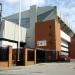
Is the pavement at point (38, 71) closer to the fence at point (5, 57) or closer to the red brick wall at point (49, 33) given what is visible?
the fence at point (5, 57)

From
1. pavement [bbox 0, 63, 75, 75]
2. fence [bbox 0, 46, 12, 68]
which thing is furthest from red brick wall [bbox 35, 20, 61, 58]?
pavement [bbox 0, 63, 75, 75]

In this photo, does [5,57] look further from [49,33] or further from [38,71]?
[49,33]

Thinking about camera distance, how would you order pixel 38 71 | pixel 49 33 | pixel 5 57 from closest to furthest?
1. pixel 38 71
2. pixel 5 57
3. pixel 49 33

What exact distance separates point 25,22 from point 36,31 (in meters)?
10.6

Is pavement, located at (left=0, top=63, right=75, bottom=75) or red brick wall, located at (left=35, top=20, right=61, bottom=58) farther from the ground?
red brick wall, located at (left=35, top=20, right=61, bottom=58)

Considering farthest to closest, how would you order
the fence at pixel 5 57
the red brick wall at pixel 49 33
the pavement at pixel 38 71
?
1. the red brick wall at pixel 49 33
2. the fence at pixel 5 57
3. the pavement at pixel 38 71

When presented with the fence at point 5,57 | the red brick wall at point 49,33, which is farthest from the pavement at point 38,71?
the red brick wall at point 49,33

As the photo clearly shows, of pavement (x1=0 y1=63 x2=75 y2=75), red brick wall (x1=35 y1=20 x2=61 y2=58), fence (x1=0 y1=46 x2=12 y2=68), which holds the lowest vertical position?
pavement (x1=0 y1=63 x2=75 y2=75)

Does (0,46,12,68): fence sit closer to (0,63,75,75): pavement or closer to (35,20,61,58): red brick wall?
(0,63,75,75): pavement

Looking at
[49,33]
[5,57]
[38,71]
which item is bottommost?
[38,71]

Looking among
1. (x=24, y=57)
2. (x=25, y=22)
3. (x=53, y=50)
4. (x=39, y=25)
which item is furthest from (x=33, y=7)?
(x=24, y=57)

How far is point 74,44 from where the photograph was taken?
7431 centimetres

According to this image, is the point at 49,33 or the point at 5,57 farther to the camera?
the point at 49,33

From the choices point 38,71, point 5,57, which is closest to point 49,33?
point 5,57
